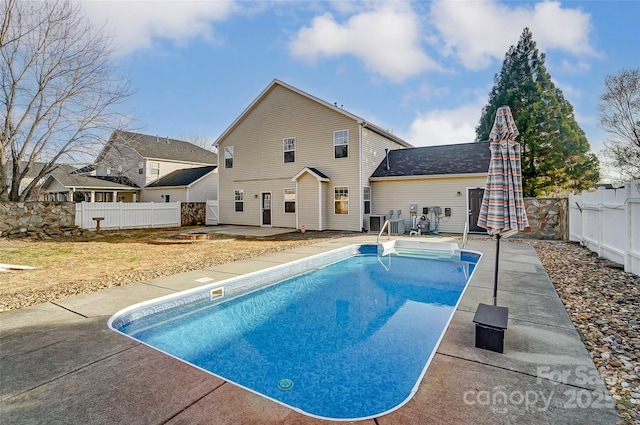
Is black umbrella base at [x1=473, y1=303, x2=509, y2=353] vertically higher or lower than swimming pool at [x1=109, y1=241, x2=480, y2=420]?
higher

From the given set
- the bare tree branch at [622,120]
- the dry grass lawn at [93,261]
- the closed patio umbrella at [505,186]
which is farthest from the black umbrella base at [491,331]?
the bare tree branch at [622,120]

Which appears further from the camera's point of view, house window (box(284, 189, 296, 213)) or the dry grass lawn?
house window (box(284, 189, 296, 213))

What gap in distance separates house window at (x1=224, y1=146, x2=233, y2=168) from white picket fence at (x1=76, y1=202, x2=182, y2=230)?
3.98 m

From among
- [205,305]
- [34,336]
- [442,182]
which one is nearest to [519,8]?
[442,182]

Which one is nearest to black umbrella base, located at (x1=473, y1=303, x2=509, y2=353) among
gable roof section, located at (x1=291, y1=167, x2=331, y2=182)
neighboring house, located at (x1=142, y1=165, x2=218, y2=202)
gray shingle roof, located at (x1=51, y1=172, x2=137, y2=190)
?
gable roof section, located at (x1=291, y1=167, x2=331, y2=182)

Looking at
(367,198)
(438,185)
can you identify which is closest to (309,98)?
(367,198)

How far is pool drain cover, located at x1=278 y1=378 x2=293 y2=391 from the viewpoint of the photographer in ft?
9.78

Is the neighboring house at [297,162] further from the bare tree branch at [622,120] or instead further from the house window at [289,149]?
the bare tree branch at [622,120]

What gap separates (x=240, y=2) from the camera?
1075 centimetres

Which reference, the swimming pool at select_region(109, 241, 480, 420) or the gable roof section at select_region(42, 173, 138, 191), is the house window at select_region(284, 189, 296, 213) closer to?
the swimming pool at select_region(109, 241, 480, 420)

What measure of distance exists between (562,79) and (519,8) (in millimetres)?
13958

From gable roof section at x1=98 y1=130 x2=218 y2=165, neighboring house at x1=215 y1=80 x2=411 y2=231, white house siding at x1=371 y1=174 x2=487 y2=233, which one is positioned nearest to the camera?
white house siding at x1=371 y1=174 x2=487 y2=233

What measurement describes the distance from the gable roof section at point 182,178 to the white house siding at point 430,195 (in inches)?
519

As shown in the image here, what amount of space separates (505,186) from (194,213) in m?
19.6
